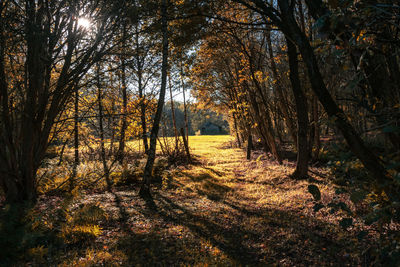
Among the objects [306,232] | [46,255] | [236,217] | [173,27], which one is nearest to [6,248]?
[46,255]

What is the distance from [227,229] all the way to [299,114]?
17.8ft

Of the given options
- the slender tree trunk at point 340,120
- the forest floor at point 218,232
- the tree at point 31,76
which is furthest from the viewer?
the tree at point 31,76

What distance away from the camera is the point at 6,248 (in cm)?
339

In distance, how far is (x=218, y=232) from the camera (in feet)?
16.2

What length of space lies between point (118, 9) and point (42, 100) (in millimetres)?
3282

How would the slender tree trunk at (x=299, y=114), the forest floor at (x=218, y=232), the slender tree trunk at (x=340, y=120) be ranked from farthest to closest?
1. the slender tree trunk at (x=299, y=114)
2. the forest floor at (x=218, y=232)
3. the slender tree trunk at (x=340, y=120)

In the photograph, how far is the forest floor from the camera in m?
3.71

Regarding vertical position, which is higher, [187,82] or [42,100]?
[187,82]

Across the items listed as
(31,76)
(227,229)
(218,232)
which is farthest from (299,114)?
(31,76)

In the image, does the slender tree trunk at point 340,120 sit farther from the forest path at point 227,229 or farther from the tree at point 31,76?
the tree at point 31,76

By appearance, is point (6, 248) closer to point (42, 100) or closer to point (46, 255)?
point (46, 255)

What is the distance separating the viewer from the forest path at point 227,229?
3.78 m

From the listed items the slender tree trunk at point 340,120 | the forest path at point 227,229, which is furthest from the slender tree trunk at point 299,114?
the slender tree trunk at point 340,120

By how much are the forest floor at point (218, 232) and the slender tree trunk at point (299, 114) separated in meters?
0.65
